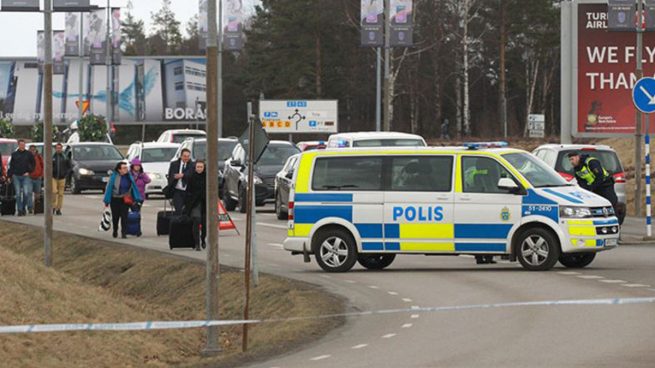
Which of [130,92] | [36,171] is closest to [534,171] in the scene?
[36,171]

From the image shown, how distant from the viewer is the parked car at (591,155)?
32500mm

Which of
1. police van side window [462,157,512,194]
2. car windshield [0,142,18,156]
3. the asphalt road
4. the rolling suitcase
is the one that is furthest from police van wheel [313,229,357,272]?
car windshield [0,142,18,156]

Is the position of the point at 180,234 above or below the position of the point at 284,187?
below

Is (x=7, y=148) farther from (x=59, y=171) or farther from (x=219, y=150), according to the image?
(x=59, y=171)

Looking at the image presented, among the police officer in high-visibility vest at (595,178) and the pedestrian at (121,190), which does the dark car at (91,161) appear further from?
the police officer in high-visibility vest at (595,178)

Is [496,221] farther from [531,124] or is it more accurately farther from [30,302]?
[531,124]

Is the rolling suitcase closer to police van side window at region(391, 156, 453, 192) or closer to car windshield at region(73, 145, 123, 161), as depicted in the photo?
police van side window at region(391, 156, 453, 192)

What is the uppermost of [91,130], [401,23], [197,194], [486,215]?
[401,23]

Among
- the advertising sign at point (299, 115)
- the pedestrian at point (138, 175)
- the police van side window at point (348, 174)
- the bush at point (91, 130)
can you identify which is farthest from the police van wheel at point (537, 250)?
the bush at point (91, 130)

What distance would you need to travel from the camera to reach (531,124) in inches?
2761

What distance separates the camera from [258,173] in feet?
129

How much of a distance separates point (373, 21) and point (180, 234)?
26.4 meters

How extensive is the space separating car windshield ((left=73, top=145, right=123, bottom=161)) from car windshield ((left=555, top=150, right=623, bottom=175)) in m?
21.6

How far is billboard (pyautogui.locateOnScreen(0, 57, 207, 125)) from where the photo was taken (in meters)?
116
